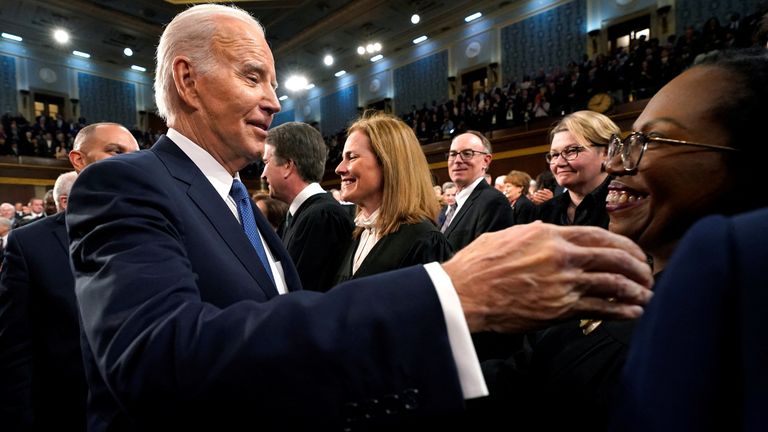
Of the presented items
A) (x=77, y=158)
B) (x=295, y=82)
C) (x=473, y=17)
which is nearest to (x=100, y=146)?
(x=77, y=158)

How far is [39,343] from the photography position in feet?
5.81

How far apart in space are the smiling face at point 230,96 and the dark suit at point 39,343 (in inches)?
39.7

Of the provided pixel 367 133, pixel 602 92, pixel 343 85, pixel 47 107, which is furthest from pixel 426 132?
pixel 47 107

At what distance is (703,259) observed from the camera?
0.40 metres

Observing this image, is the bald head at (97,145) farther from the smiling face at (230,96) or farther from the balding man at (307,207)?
the smiling face at (230,96)

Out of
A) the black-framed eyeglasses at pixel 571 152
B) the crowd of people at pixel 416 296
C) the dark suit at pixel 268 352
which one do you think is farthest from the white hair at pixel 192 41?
the black-framed eyeglasses at pixel 571 152

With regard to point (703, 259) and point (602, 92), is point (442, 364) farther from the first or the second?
point (602, 92)

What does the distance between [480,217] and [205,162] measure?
2.40 metres

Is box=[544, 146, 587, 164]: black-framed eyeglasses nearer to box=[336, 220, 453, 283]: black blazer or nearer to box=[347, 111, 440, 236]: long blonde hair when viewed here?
box=[347, 111, 440, 236]: long blonde hair

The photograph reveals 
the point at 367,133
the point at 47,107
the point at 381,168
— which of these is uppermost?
the point at 47,107

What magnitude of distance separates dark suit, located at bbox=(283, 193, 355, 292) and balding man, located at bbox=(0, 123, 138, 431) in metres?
0.99

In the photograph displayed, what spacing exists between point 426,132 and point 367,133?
1140 cm

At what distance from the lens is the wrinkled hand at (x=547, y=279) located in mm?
661

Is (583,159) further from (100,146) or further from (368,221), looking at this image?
(100,146)
